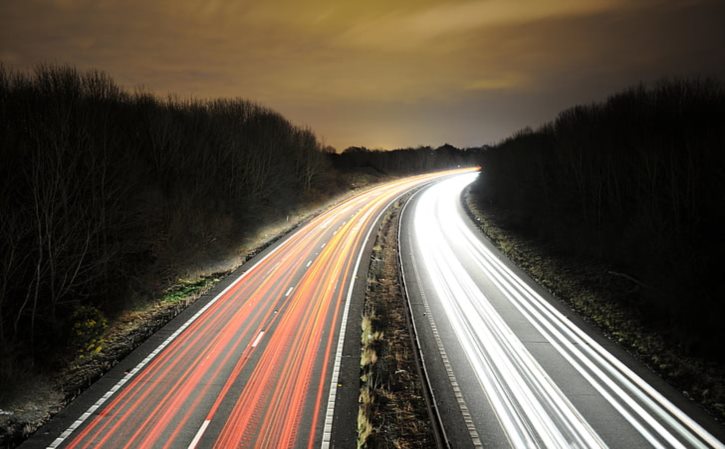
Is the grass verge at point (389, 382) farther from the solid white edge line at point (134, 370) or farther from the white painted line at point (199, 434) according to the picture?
the solid white edge line at point (134, 370)

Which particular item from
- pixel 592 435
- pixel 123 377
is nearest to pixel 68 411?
pixel 123 377

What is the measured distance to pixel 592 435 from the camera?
10.6m

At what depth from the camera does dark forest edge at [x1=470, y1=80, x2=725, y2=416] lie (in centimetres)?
1533

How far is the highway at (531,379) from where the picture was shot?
34.8ft

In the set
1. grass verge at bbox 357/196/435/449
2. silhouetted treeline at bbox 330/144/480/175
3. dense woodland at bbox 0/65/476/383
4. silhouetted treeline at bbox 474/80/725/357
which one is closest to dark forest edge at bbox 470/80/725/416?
silhouetted treeline at bbox 474/80/725/357

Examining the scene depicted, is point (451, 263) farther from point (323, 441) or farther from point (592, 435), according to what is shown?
point (323, 441)

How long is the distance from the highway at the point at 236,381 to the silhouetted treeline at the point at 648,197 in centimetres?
1303

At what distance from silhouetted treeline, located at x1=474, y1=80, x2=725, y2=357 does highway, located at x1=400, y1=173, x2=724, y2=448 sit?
362 cm

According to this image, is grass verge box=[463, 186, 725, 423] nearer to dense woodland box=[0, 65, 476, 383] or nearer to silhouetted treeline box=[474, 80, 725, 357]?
silhouetted treeline box=[474, 80, 725, 357]

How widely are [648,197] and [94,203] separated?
27.7 m

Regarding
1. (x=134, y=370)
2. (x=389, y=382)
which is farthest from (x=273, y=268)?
(x=389, y=382)

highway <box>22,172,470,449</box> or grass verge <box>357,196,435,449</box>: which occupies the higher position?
highway <box>22,172,470,449</box>

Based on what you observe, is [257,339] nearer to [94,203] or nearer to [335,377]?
[335,377]

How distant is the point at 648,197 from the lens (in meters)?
22.0
